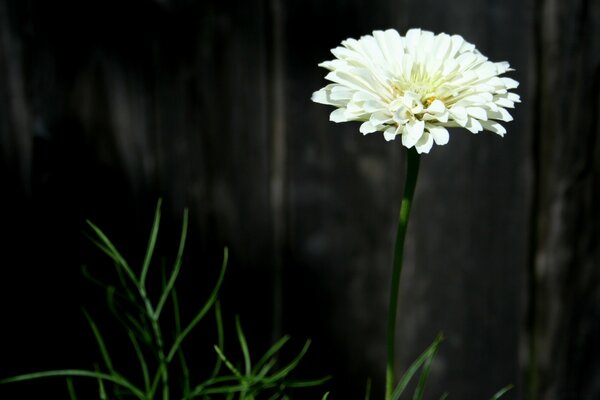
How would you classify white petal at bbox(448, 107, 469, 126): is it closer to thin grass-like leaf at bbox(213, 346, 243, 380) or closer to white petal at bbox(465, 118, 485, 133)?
white petal at bbox(465, 118, 485, 133)

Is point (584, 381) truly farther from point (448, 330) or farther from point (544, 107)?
point (544, 107)

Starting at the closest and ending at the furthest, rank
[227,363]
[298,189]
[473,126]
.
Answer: [473,126] → [227,363] → [298,189]

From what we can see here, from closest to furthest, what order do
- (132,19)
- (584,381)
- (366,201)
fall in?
(132,19) → (366,201) → (584,381)

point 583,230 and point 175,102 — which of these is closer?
point 175,102

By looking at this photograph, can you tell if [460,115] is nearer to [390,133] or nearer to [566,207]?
[390,133]

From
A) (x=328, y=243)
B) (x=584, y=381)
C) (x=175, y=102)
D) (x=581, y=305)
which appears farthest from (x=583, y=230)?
(x=175, y=102)

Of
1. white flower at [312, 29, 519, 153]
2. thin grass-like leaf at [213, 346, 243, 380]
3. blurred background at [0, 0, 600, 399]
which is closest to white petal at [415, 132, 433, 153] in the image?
white flower at [312, 29, 519, 153]

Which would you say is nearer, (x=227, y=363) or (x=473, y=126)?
(x=473, y=126)

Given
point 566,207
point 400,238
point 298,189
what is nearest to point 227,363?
point 400,238
